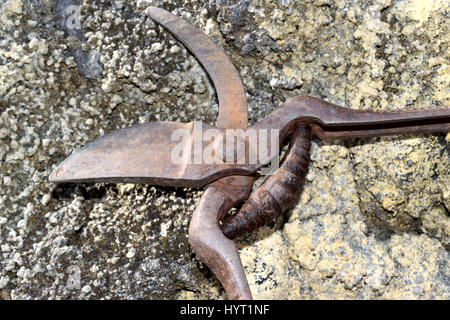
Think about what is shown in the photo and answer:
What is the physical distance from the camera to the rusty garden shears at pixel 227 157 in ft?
3.89

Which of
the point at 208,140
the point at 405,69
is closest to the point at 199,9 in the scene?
the point at 208,140

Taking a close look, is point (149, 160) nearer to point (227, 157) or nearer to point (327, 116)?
point (227, 157)

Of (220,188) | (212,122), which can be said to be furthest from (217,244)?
(212,122)

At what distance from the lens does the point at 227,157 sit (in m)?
1.22

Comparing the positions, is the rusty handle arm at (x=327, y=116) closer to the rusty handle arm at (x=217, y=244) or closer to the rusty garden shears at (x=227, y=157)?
the rusty garden shears at (x=227, y=157)

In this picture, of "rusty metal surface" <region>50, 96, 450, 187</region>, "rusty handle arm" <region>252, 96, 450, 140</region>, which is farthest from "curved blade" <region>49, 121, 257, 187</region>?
"rusty handle arm" <region>252, 96, 450, 140</region>

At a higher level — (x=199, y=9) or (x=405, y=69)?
(x=199, y=9)

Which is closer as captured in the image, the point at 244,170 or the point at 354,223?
the point at 244,170

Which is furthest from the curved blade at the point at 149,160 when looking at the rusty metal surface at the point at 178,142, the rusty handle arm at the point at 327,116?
the rusty handle arm at the point at 327,116

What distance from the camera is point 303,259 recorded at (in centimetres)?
132

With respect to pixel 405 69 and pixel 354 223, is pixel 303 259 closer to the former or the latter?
pixel 354 223

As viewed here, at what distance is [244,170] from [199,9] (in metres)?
0.40

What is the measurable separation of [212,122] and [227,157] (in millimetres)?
160

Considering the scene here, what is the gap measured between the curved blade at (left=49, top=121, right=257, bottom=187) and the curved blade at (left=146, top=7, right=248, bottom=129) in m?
0.07
